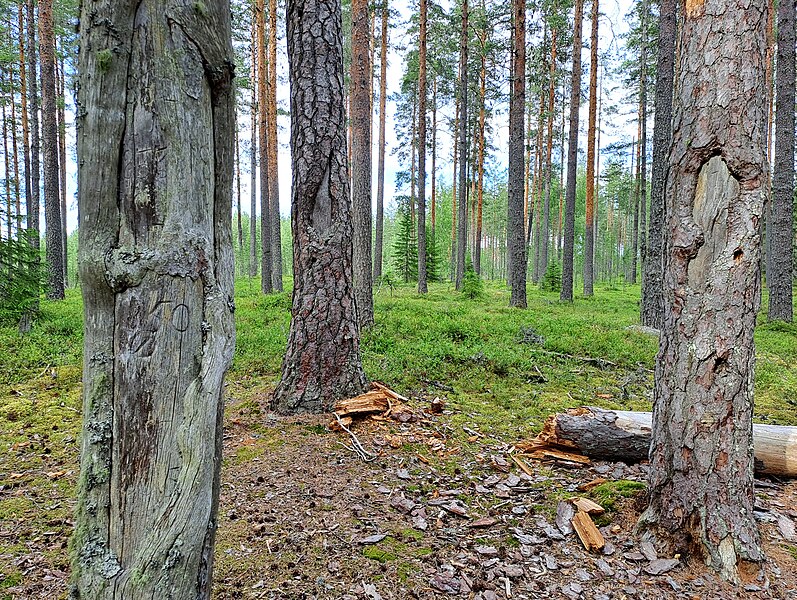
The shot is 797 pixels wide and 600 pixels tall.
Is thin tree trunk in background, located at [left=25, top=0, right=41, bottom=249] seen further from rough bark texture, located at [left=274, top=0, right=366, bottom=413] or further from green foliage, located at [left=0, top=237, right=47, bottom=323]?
rough bark texture, located at [left=274, top=0, right=366, bottom=413]

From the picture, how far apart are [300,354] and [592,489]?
9.43 ft

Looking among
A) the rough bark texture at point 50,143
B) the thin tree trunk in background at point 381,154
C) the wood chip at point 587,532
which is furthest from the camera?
the thin tree trunk in background at point 381,154

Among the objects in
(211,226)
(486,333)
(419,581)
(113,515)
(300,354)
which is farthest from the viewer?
(486,333)

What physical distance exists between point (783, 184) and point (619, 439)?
37.4ft

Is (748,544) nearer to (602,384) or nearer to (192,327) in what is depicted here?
(192,327)

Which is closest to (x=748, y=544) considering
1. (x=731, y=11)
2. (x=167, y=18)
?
(x=731, y=11)

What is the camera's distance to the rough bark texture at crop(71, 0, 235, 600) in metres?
1.28

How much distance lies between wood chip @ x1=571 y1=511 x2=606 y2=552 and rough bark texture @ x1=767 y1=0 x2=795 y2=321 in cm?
1157

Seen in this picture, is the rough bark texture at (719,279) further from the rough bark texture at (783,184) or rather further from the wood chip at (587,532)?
the rough bark texture at (783,184)

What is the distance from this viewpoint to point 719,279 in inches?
98.2

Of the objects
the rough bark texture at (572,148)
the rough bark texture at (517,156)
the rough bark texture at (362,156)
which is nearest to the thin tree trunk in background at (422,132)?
the rough bark texture at (517,156)

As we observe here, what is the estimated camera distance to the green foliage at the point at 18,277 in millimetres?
7125

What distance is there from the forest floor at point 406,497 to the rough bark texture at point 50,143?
25.6ft

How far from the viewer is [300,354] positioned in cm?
453
